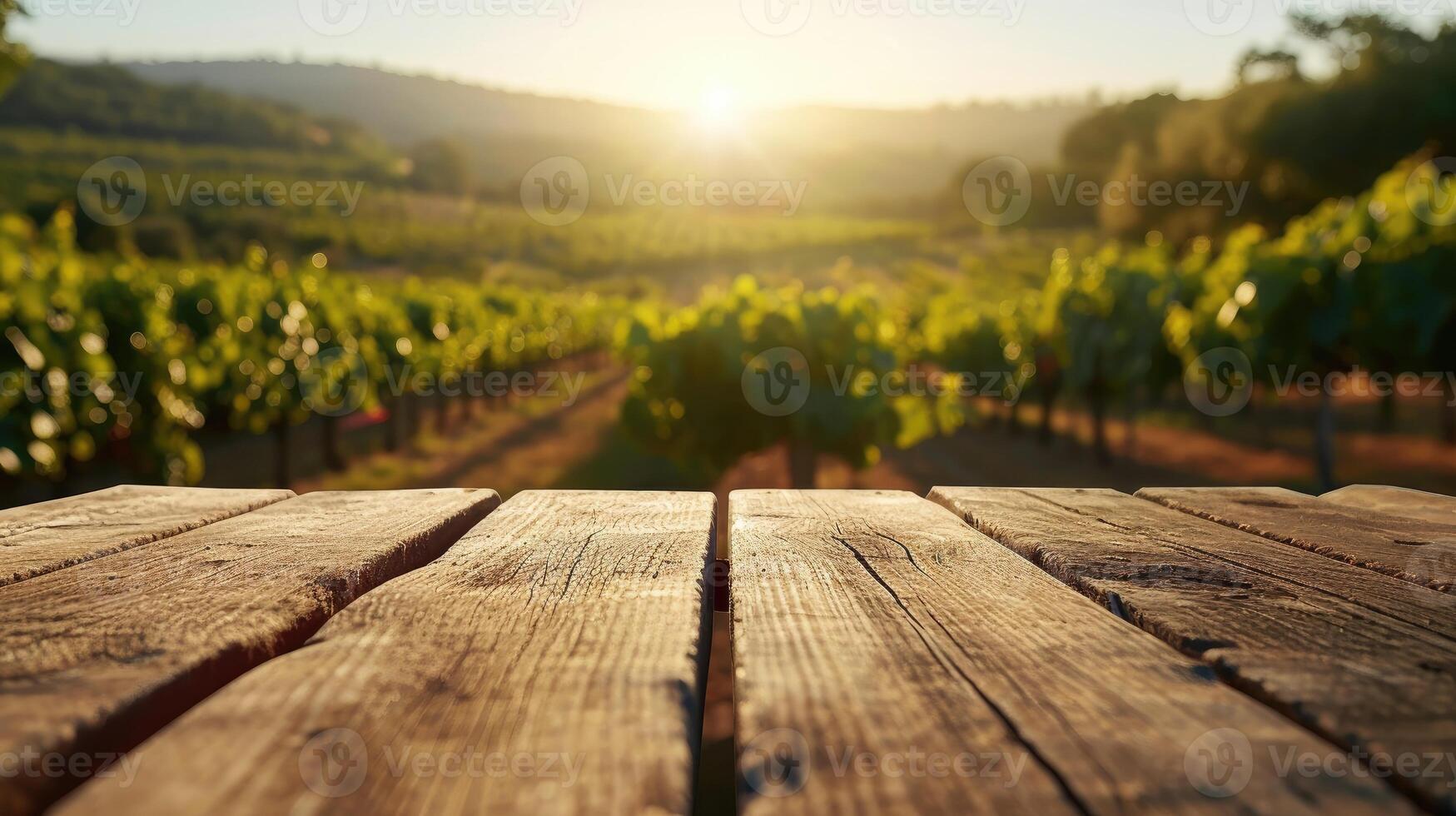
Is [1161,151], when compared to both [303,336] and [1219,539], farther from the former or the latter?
[1219,539]

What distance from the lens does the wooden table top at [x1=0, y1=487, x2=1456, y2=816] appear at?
72 centimetres

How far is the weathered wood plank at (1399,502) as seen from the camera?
1.79m

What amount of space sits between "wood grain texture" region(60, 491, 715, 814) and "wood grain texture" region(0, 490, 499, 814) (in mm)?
73

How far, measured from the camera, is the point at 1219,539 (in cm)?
158

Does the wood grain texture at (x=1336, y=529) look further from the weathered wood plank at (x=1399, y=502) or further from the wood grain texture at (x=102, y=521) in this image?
the wood grain texture at (x=102, y=521)

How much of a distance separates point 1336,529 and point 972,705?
1.20 metres

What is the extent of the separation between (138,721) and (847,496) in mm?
1407

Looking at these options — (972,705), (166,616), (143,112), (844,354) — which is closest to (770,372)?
(844,354)

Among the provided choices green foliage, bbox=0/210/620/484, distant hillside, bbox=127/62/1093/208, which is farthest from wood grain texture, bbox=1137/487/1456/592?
distant hillside, bbox=127/62/1093/208

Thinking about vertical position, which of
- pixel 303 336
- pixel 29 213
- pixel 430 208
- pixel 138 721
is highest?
pixel 430 208

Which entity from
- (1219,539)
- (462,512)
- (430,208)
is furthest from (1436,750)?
(430,208)

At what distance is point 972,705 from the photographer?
2.82 feet

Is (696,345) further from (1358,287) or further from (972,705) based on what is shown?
(972,705)

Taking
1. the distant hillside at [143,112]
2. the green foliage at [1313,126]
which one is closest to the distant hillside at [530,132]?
the distant hillside at [143,112]
